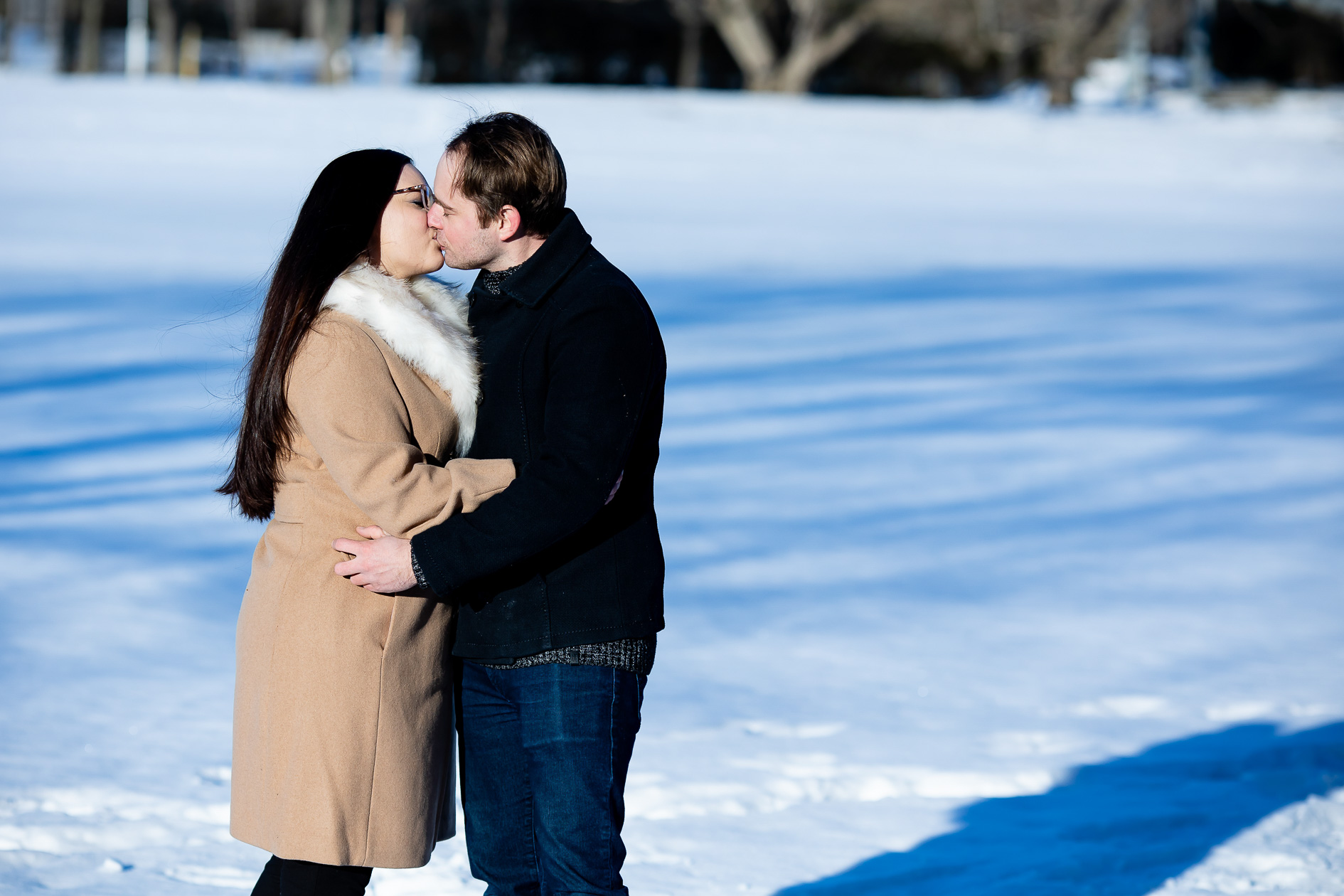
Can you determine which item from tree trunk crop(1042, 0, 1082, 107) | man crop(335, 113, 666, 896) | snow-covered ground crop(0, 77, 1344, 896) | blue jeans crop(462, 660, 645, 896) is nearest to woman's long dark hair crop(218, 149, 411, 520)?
man crop(335, 113, 666, 896)

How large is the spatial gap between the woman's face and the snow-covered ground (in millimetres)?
1568

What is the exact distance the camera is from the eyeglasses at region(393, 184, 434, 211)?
2.17m

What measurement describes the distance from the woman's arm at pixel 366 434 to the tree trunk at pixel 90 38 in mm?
36914

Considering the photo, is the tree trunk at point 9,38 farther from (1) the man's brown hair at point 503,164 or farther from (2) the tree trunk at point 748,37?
(1) the man's brown hair at point 503,164

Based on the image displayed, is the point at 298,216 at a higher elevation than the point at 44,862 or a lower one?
higher

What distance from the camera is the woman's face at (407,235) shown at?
2.17 metres

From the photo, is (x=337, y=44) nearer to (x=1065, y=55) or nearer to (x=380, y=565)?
(x=1065, y=55)

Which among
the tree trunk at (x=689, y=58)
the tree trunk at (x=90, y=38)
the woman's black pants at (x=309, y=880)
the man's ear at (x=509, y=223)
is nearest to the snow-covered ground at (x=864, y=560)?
the woman's black pants at (x=309, y=880)

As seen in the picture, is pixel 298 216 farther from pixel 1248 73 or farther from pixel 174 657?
pixel 1248 73

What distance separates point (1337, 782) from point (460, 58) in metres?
36.5

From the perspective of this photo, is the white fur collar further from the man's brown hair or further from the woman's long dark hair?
the man's brown hair

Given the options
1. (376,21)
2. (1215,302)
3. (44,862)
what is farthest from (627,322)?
(376,21)

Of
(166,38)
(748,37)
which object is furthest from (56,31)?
A: (748,37)

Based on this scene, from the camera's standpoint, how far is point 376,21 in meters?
41.2
